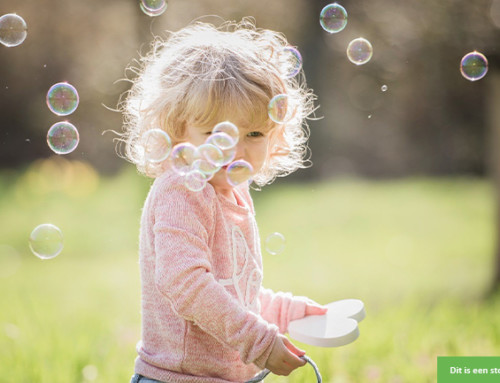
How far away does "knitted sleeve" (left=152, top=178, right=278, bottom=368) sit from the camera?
5.51 feet

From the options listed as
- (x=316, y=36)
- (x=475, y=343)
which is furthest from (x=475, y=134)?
(x=475, y=343)

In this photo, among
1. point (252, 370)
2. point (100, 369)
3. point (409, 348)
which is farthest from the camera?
point (409, 348)

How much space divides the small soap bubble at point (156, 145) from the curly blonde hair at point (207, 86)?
4cm

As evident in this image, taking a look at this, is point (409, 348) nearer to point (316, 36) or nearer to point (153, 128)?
point (153, 128)

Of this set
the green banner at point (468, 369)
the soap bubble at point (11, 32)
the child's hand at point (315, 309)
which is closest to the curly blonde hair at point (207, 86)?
the child's hand at point (315, 309)

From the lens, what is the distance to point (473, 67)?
127 inches

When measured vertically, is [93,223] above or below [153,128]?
above

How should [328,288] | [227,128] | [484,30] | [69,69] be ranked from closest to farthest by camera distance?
[227,128] → [484,30] → [328,288] → [69,69]

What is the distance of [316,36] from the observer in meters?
10.4

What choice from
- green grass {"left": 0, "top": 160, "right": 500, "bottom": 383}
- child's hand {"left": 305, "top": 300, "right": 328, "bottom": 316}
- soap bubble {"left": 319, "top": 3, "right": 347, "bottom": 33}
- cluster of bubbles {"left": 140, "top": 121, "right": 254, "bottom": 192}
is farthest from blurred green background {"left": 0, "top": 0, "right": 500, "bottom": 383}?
soap bubble {"left": 319, "top": 3, "right": 347, "bottom": 33}

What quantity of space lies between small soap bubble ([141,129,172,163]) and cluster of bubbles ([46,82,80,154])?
21.7 inches

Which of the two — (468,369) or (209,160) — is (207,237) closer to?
(209,160)

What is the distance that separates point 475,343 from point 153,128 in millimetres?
2116

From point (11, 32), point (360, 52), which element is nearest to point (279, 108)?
point (360, 52)
